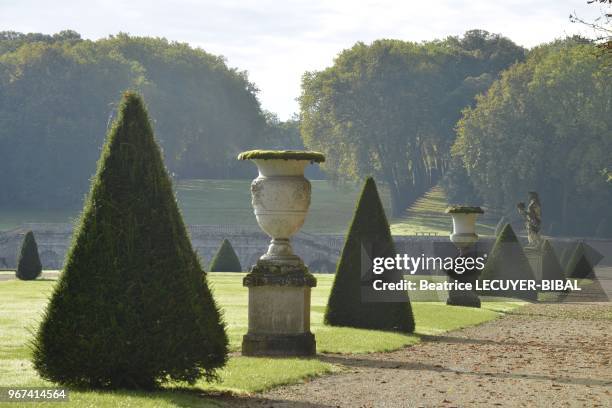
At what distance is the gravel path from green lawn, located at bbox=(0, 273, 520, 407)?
0.37 m

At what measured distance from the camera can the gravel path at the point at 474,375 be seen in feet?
35.9

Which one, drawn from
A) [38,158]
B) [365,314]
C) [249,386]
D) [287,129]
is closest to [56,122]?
[38,158]

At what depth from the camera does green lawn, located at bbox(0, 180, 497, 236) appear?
7716cm

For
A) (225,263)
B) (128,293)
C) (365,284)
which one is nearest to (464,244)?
(365,284)

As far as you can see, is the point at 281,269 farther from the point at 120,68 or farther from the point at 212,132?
the point at 212,132

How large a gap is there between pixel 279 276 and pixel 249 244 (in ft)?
166

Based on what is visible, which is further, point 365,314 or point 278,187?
point 365,314

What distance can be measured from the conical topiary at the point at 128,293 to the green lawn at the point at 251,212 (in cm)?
6221

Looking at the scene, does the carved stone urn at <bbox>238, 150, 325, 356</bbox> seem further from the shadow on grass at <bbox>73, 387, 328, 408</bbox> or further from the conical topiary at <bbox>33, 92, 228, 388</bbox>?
the conical topiary at <bbox>33, 92, 228, 388</bbox>

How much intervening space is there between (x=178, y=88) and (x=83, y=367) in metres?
84.8

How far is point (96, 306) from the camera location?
31.8ft

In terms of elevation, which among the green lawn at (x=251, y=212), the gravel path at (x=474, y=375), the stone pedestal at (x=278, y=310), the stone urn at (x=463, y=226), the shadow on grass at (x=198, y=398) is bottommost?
the gravel path at (x=474, y=375)

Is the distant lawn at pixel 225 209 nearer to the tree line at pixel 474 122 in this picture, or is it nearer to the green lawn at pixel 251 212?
the green lawn at pixel 251 212

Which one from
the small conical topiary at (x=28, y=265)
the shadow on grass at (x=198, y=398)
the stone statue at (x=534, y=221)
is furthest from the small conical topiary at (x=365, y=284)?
the stone statue at (x=534, y=221)
